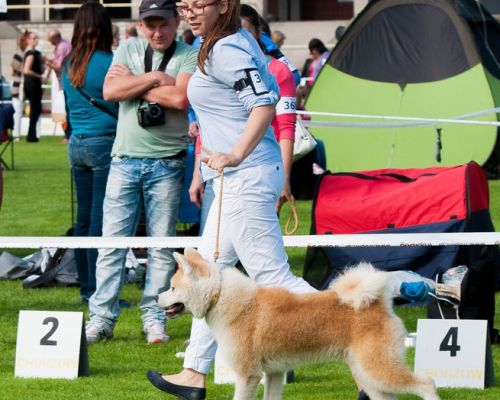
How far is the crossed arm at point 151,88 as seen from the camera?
582 cm

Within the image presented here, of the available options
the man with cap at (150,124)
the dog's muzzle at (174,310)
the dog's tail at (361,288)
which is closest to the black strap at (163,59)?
the man with cap at (150,124)

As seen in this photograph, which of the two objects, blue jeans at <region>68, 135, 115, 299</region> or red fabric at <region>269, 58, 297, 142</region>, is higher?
red fabric at <region>269, 58, 297, 142</region>

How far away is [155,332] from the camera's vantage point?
6250 millimetres

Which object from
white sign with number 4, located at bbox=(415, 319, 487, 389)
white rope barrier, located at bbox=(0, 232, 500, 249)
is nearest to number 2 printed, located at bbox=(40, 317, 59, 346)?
white rope barrier, located at bbox=(0, 232, 500, 249)

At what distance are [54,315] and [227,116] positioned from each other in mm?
1396

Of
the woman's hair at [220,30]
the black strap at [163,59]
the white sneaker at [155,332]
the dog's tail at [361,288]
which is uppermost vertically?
the woman's hair at [220,30]

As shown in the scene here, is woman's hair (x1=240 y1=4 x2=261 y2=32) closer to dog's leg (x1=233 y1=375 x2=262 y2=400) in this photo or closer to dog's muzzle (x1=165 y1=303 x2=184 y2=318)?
dog's muzzle (x1=165 y1=303 x2=184 y2=318)

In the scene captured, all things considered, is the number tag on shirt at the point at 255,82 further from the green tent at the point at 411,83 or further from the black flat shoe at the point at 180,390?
the green tent at the point at 411,83

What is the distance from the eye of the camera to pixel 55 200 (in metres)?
12.8

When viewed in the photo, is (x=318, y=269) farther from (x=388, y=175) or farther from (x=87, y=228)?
(x=87, y=228)

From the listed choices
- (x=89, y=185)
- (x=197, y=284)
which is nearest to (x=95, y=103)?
(x=89, y=185)

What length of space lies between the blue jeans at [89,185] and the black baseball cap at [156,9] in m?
1.01

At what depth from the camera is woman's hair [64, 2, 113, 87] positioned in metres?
6.38

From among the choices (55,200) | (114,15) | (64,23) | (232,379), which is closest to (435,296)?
(232,379)
